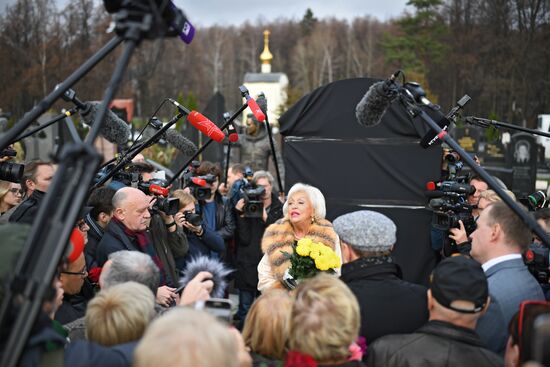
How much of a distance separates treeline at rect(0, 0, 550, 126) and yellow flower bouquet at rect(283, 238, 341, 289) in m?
21.6

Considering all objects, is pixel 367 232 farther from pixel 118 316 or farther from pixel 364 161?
pixel 364 161

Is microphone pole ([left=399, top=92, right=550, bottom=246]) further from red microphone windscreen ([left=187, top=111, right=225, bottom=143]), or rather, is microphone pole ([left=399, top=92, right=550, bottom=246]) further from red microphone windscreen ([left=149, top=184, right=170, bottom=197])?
red microphone windscreen ([left=149, top=184, right=170, bottom=197])

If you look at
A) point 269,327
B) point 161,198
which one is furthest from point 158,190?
point 269,327

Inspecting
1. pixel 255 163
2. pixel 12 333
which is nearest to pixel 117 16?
pixel 12 333

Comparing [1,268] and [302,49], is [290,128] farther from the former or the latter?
[302,49]

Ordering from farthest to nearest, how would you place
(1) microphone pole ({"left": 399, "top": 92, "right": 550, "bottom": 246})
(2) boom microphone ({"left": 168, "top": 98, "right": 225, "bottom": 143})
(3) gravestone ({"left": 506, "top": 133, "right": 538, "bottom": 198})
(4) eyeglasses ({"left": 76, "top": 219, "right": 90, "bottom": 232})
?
1. (3) gravestone ({"left": 506, "top": 133, "right": 538, "bottom": 198})
2. (2) boom microphone ({"left": 168, "top": 98, "right": 225, "bottom": 143})
3. (4) eyeglasses ({"left": 76, "top": 219, "right": 90, "bottom": 232})
4. (1) microphone pole ({"left": 399, "top": 92, "right": 550, "bottom": 246})

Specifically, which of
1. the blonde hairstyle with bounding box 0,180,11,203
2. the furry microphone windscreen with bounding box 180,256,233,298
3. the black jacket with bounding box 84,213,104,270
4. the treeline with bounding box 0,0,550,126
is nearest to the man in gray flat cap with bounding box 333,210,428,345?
the furry microphone windscreen with bounding box 180,256,233,298

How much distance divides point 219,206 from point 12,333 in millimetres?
4549

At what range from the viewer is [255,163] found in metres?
11.3

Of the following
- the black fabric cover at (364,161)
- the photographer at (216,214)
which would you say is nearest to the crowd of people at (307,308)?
the photographer at (216,214)

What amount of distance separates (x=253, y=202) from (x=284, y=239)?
137 centimetres

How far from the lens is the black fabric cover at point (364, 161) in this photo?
632cm

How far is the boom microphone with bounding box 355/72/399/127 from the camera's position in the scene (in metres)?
3.21

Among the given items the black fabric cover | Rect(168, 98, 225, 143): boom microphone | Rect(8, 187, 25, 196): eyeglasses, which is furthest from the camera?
the black fabric cover
